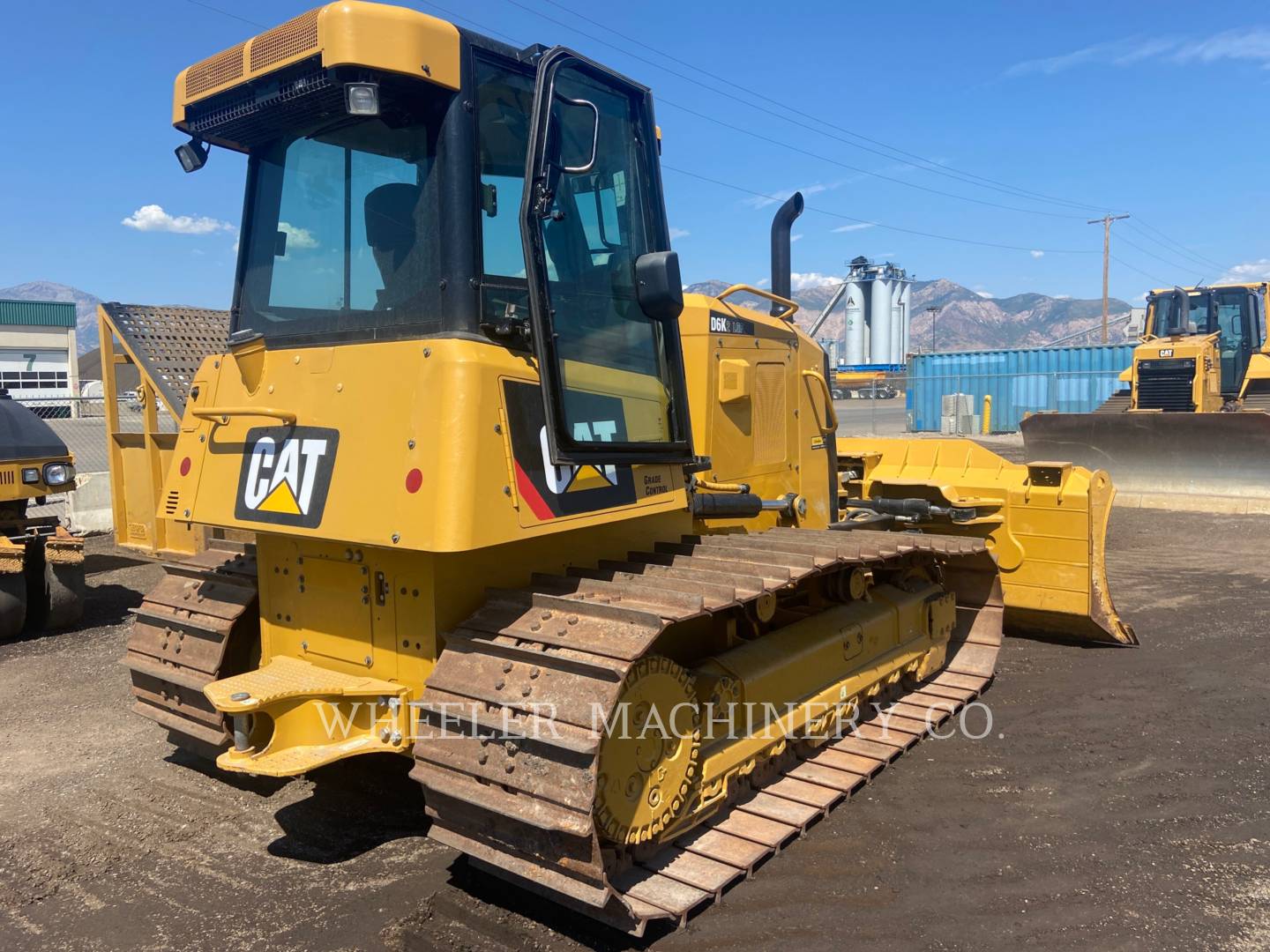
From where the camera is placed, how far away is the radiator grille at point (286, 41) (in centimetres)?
309

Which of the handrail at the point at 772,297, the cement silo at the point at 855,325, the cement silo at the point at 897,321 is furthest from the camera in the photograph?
the cement silo at the point at 897,321

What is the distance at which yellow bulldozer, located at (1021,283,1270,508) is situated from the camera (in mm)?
12594

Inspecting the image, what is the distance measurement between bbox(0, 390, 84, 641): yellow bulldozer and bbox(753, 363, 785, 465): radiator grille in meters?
5.80

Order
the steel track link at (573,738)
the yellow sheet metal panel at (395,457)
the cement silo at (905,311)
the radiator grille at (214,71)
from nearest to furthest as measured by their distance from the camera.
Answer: the steel track link at (573,738)
the yellow sheet metal panel at (395,457)
the radiator grille at (214,71)
the cement silo at (905,311)

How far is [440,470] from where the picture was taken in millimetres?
2939

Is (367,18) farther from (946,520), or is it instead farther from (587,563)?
(946,520)

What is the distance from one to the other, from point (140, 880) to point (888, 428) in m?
29.1

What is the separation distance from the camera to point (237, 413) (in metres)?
3.54

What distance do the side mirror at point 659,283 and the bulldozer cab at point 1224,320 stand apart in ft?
54.1

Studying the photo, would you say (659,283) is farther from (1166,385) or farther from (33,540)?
(1166,385)

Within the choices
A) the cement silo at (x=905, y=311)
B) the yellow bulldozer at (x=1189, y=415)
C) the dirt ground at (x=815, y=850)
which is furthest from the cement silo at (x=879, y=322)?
the dirt ground at (x=815, y=850)

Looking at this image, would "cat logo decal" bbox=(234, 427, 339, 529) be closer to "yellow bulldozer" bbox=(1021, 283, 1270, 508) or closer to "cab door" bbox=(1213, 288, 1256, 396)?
"yellow bulldozer" bbox=(1021, 283, 1270, 508)

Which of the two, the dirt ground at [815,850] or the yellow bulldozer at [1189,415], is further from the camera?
the yellow bulldozer at [1189,415]

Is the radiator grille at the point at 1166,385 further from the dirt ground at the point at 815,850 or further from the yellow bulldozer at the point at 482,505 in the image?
the yellow bulldozer at the point at 482,505
